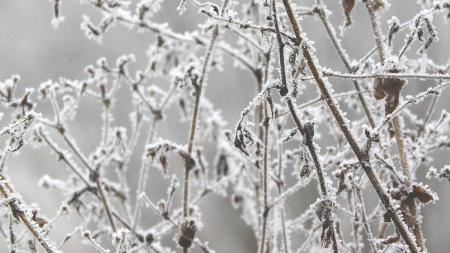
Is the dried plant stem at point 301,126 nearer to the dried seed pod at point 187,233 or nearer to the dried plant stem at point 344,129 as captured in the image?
the dried plant stem at point 344,129

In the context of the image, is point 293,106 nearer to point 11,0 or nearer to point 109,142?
point 109,142

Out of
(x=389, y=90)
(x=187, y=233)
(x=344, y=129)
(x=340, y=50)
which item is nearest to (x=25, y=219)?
(x=187, y=233)

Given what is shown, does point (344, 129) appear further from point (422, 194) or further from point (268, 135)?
point (268, 135)

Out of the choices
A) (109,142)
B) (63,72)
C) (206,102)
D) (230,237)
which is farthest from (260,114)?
(63,72)

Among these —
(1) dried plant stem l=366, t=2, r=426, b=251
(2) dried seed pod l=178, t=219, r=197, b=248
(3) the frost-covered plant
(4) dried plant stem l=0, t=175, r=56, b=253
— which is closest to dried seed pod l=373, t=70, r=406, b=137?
(3) the frost-covered plant

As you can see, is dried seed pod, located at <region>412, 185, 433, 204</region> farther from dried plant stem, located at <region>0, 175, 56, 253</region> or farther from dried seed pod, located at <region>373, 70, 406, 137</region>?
dried plant stem, located at <region>0, 175, 56, 253</region>

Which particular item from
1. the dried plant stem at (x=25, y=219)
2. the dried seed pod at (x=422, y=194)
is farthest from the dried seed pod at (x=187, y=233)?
the dried seed pod at (x=422, y=194)

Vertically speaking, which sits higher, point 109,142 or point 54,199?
point 54,199
